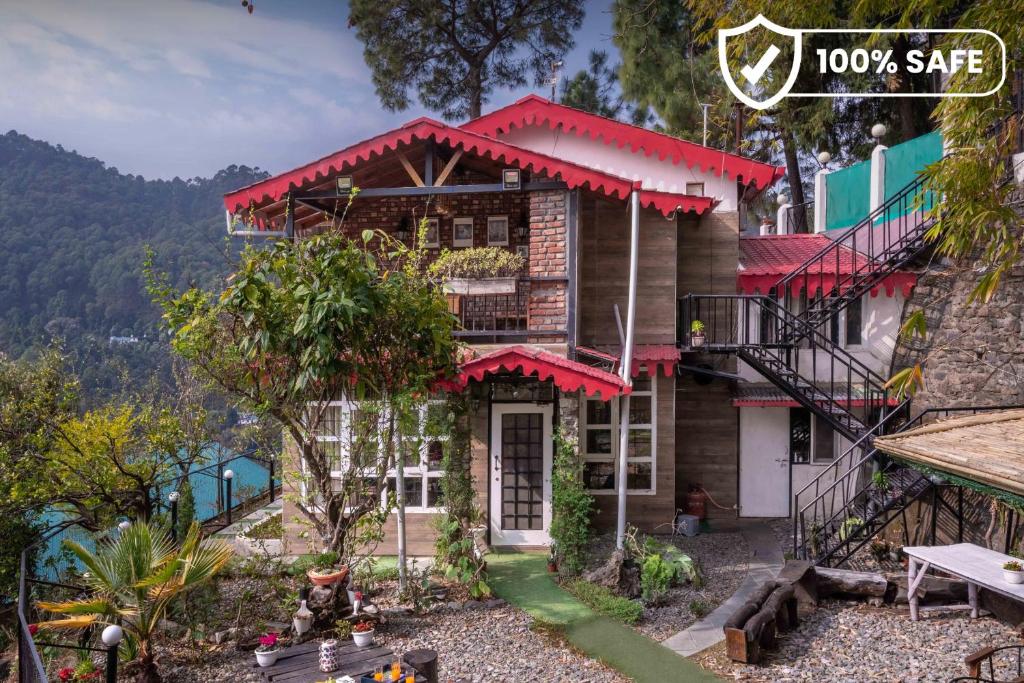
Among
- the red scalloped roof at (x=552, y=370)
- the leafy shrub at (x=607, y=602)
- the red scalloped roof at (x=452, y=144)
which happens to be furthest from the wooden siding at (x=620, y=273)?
the leafy shrub at (x=607, y=602)

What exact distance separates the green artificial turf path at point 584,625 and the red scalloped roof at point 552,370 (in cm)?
274

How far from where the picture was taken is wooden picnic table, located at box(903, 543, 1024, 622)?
6.88m

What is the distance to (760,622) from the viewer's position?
685 cm

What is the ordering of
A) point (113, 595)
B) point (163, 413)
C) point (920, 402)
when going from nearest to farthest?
1. point (113, 595)
2. point (163, 413)
3. point (920, 402)

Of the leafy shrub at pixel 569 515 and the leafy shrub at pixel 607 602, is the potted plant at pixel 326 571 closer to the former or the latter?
the leafy shrub at pixel 569 515

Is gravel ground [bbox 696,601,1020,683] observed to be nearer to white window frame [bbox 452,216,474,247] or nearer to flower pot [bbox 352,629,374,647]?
flower pot [bbox 352,629,374,647]

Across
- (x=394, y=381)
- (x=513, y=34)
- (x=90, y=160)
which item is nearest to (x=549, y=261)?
(x=394, y=381)

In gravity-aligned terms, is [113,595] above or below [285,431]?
below

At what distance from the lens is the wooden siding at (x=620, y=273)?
456 inches

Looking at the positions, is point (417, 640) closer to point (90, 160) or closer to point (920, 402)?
point (920, 402)

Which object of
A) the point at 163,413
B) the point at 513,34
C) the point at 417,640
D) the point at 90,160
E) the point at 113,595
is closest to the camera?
the point at 113,595

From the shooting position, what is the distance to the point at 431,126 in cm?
998

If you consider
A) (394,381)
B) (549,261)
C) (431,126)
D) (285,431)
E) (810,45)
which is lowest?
(285,431)

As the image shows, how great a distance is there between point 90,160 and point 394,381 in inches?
2776
